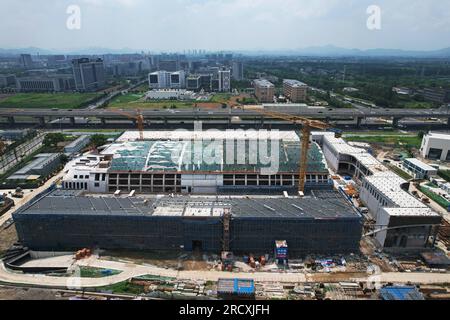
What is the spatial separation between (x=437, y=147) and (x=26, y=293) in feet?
221

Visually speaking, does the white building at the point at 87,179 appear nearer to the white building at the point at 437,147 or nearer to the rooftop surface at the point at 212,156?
the rooftop surface at the point at 212,156

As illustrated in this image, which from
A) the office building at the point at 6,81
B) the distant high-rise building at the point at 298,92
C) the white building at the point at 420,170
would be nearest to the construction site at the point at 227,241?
the white building at the point at 420,170

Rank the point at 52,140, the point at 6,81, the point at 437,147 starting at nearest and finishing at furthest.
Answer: the point at 437,147, the point at 52,140, the point at 6,81

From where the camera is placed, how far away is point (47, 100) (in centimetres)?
11794

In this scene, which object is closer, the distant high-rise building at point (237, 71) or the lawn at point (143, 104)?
the lawn at point (143, 104)

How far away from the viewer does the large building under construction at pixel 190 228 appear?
3134cm

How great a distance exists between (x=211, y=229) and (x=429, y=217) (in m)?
22.3

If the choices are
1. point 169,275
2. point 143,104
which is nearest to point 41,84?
point 143,104

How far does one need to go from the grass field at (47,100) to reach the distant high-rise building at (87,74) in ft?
35.5

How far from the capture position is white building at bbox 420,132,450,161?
2281 inches

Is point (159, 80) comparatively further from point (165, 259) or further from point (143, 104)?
point (165, 259)

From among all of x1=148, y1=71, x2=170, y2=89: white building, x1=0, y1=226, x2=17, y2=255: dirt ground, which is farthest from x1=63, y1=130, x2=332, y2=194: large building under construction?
x1=148, y1=71, x2=170, y2=89: white building

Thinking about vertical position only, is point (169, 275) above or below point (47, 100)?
below

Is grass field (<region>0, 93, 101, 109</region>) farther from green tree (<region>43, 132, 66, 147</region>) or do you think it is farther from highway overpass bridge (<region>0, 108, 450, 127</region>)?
green tree (<region>43, 132, 66, 147</region>)
